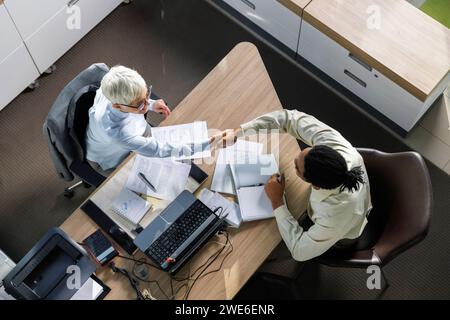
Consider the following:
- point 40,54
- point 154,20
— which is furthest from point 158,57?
point 40,54

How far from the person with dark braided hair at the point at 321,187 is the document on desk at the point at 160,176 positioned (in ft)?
1.17

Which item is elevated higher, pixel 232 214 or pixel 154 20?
pixel 154 20

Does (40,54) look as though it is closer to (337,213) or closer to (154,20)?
(154,20)

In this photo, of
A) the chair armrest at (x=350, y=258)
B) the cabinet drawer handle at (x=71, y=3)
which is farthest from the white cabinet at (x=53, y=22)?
the chair armrest at (x=350, y=258)

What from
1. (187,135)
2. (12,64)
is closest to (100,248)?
(187,135)

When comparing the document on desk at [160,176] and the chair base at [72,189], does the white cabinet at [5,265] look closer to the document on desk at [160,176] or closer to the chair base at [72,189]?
the chair base at [72,189]

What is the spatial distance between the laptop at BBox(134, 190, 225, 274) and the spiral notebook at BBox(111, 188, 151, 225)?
0.29ft

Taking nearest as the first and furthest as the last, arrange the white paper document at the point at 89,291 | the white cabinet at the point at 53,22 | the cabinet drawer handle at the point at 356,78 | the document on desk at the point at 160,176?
the white paper document at the point at 89,291 → the document on desk at the point at 160,176 → the white cabinet at the point at 53,22 → the cabinet drawer handle at the point at 356,78

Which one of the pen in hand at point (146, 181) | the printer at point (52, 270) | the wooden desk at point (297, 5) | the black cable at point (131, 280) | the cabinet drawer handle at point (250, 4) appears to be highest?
the wooden desk at point (297, 5)

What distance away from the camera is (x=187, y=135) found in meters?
2.66

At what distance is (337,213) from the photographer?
2297 mm

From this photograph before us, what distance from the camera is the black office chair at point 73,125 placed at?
253 centimetres

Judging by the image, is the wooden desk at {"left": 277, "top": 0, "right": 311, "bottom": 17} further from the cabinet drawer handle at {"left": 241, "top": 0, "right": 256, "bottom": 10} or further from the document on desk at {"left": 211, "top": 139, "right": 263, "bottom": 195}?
the document on desk at {"left": 211, "top": 139, "right": 263, "bottom": 195}
